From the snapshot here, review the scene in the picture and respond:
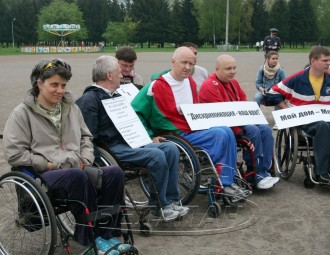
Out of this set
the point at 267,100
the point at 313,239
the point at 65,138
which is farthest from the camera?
the point at 267,100

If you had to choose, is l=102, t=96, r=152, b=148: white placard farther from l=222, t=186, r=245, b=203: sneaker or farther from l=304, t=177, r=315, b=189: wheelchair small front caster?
l=304, t=177, r=315, b=189: wheelchair small front caster

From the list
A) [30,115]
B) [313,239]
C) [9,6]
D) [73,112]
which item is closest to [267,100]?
[313,239]

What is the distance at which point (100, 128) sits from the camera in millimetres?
4434

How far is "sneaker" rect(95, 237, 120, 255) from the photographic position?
344 cm

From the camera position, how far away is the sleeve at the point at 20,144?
347 centimetres

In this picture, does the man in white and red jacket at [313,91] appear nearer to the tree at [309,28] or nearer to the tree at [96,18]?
the tree at [309,28]

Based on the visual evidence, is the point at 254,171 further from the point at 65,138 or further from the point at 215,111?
the point at 65,138

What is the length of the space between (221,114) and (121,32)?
75495mm

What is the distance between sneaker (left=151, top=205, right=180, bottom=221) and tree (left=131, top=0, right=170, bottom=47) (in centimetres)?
7945

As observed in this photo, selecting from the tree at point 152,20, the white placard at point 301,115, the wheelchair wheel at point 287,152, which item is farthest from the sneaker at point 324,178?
the tree at point 152,20

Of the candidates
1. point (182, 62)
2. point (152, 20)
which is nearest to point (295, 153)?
point (182, 62)

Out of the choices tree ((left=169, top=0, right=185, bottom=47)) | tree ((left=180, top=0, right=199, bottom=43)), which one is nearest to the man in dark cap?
tree ((left=169, top=0, right=185, bottom=47))

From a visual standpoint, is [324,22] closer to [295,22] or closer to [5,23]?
[295,22]

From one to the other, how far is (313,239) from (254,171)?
4.45 ft
